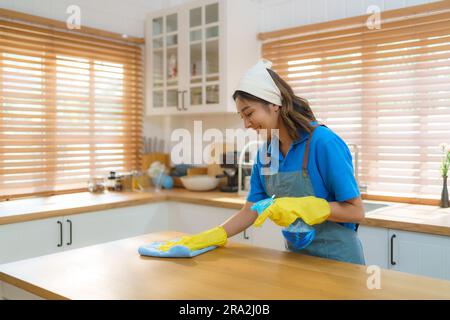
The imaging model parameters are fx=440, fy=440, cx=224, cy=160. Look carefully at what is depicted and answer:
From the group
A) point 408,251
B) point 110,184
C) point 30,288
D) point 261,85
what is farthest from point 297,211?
point 110,184

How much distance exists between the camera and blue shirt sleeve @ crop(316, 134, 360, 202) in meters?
1.53

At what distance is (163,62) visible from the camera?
12.1 ft

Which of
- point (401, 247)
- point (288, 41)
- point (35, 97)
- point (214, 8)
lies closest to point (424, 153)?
point (401, 247)

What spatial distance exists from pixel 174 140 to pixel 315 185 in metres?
2.53

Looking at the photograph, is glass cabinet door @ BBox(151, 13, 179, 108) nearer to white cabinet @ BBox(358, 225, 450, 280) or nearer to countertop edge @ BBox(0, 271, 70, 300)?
white cabinet @ BBox(358, 225, 450, 280)

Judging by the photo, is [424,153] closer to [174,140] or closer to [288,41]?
[288,41]

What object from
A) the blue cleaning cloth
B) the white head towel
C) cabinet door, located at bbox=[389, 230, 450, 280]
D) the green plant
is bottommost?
cabinet door, located at bbox=[389, 230, 450, 280]

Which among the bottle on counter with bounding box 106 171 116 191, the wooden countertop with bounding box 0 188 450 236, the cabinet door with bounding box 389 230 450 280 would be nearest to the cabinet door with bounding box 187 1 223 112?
the wooden countertop with bounding box 0 188 450 236

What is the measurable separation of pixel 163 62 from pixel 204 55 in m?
0.46

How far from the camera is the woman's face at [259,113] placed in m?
1.67

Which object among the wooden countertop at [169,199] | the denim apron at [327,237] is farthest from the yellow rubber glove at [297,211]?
the wooden countertop at [169,199]

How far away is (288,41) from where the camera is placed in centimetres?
341

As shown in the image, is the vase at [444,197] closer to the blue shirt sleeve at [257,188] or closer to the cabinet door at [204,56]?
the blue shirt sleeve at [257,188]

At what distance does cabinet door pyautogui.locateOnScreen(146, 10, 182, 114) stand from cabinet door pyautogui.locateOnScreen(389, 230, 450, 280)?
2012 millimetres
